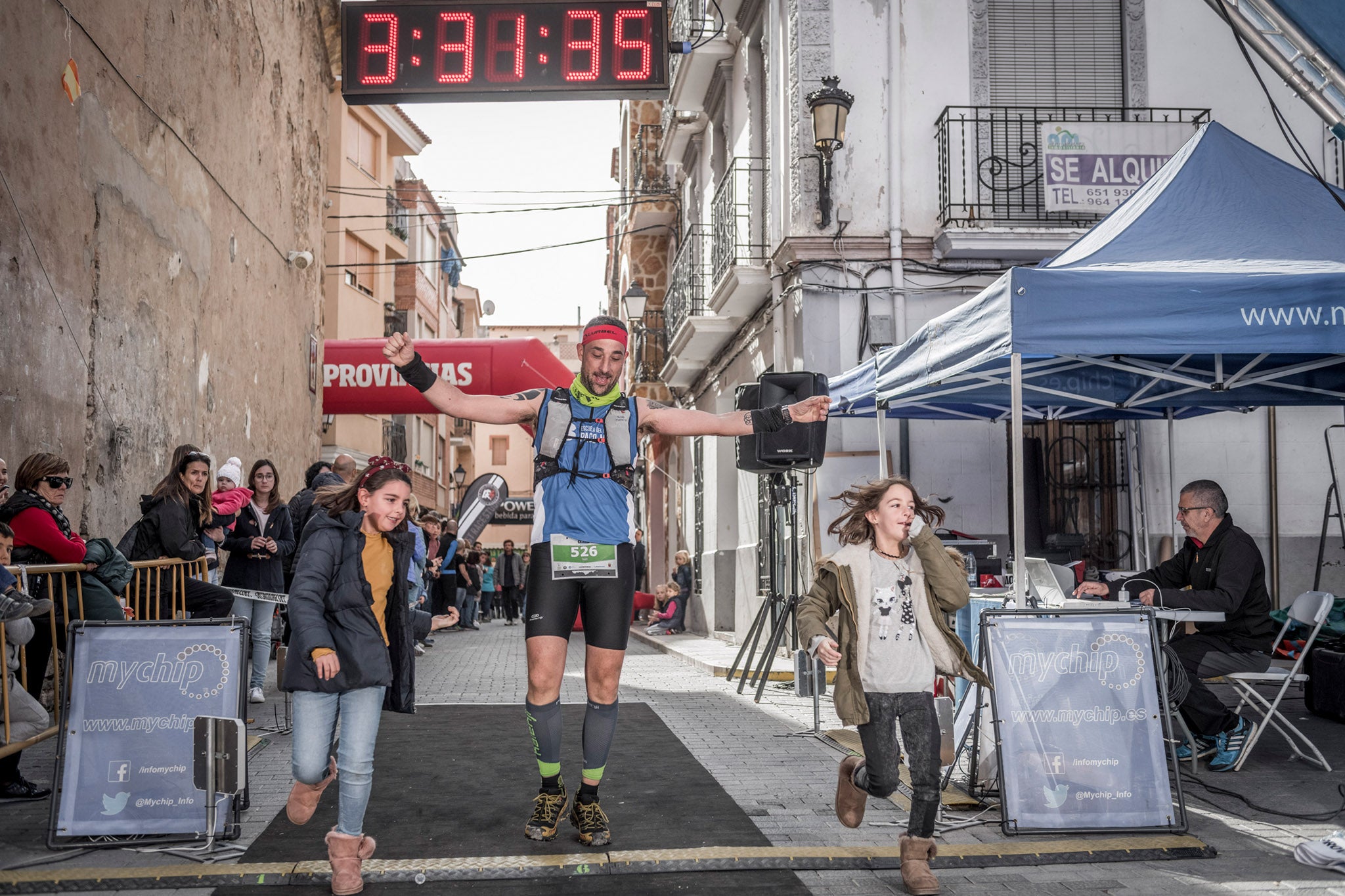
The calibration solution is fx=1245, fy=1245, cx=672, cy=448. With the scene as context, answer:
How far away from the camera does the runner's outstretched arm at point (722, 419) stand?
16.9ft

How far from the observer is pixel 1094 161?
43.0 feet

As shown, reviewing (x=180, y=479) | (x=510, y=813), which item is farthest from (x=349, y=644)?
(x=180, y=479)

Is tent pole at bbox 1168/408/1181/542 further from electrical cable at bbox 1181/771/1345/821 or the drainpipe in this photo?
electrical cable at bbox 1181/771/1345/821

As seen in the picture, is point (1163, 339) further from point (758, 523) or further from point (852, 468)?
point (758, 523)

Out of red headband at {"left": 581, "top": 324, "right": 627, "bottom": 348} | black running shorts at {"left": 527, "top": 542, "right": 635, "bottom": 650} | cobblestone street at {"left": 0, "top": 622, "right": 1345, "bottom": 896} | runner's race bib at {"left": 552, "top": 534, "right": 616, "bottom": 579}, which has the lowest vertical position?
cobblestone street at {"left": 0, "top": 622, "right": 1345, "bottom": 896}

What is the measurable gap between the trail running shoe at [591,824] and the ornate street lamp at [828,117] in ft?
29.0

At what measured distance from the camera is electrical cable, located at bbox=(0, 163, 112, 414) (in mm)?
8109

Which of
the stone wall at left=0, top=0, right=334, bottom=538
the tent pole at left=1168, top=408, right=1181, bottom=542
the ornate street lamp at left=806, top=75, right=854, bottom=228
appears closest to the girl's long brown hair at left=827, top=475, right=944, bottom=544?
the stone wall at left=0, top=0, right=334, bottom=538

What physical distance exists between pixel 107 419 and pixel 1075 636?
25.2 feet

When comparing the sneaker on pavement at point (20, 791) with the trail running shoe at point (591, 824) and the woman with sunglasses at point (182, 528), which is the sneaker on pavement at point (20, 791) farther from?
the trail running shoe at point (591, 824)

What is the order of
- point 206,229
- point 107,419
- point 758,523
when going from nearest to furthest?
point 107,419
point 206,229
point 758,523

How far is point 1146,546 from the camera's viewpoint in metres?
11.5

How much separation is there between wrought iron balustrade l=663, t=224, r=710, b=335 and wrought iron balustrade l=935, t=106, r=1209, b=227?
229 inches

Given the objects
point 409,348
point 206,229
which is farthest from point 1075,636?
point 206,229
